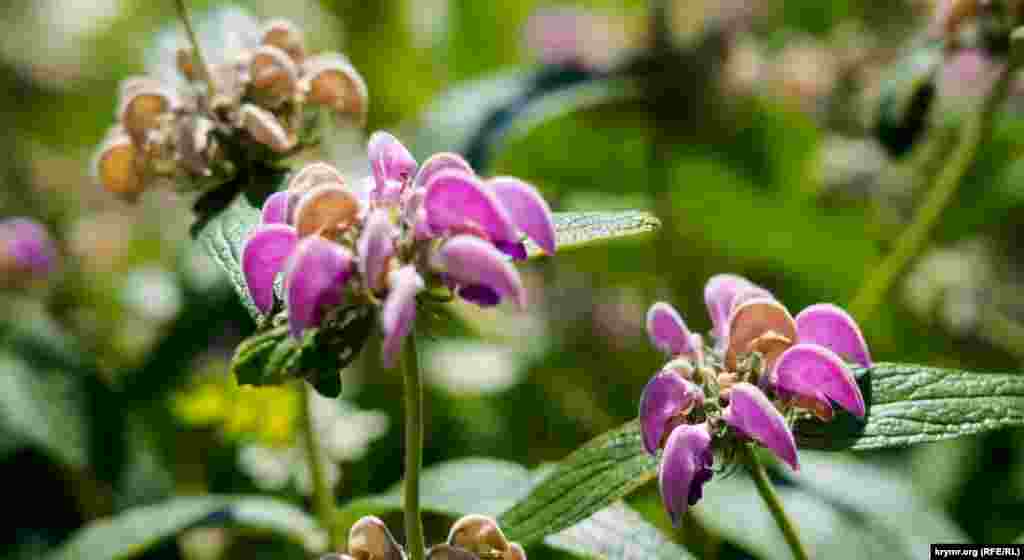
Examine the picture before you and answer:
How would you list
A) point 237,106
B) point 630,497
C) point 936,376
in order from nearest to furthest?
Answer: point 936,376 → point 237,106 → point 630,497

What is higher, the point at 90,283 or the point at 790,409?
the point at 790,409

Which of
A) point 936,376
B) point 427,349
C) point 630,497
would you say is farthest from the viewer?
point 427,349

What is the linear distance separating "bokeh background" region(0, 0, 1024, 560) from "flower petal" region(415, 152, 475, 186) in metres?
0.63

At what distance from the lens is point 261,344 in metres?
0.75

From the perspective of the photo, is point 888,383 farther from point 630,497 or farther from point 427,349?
point 427,349

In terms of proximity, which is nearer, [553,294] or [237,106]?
[237,106]

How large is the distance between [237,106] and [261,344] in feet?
1.36

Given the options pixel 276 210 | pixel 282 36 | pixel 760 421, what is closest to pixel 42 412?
pixel 282 36

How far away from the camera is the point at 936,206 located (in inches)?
57.0

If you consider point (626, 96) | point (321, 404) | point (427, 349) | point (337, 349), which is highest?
point (337, 349)

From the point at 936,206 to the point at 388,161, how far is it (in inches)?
34.4

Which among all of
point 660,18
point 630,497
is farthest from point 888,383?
point 660,18

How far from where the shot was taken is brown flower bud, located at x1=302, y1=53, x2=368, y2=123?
3.64ft

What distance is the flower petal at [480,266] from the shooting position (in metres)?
0.69
